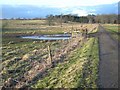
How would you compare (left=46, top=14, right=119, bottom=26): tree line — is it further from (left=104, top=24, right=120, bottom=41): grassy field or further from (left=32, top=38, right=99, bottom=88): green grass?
(left=32, top=38, right=99, bottom=88): green grass

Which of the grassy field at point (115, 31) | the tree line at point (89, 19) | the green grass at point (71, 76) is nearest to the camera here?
the green grass at point (71, 76)

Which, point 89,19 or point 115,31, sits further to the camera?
point 89,19

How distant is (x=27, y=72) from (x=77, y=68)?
12.7 feet

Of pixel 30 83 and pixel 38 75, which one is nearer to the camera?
pixel 30 83

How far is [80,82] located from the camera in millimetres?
17828

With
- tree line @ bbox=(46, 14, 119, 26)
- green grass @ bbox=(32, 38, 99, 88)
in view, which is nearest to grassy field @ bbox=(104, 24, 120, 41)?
green grass @ bbox=(32, 38, 99, 88)

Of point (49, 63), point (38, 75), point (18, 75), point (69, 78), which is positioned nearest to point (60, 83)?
point (69, 78)

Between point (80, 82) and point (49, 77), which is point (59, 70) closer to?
point (49, 77)

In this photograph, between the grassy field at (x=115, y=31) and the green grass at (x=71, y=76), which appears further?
the grassy field at (x=115, y=31)

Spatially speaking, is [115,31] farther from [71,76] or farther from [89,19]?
[89,19]

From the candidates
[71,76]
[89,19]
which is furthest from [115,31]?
[89,19]

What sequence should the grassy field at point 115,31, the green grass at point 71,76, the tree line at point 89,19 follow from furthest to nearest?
the tree line at point 89,19
the grassy field at point 115,31
the green grass at point 71,76

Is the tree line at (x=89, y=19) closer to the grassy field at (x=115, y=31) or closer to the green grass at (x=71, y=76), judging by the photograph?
the grassy field at (x=115, y=31)

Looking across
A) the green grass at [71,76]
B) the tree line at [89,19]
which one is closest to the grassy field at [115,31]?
the green grass at [71,76]
